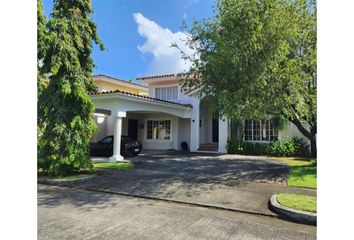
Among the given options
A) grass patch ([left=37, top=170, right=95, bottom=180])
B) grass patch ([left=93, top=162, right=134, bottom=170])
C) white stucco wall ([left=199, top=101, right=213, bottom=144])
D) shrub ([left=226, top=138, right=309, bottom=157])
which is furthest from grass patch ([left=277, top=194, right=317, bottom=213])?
white stucco wall ([left=199, top=101, right=213, bottom=144])

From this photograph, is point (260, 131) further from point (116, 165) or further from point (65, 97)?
point (65, 97)

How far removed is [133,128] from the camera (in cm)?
2430

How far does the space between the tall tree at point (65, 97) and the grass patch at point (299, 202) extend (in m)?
7.99

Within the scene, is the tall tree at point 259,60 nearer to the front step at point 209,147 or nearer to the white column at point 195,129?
the white column at point 195,129

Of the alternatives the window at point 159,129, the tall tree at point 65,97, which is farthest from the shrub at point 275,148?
the tall tree at point 65,97

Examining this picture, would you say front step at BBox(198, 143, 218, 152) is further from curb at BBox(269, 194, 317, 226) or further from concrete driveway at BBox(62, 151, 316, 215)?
curb at BBox(269, 194, 317, 226)

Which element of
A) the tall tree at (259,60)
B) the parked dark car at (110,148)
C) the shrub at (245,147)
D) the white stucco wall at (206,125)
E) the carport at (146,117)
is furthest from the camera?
the white stucco wall at (206,125)

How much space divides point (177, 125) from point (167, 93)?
9.97ft

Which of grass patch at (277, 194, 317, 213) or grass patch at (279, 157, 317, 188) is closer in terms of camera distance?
grass patch at (277, 194, 317, 213)

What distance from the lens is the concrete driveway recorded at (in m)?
7.53

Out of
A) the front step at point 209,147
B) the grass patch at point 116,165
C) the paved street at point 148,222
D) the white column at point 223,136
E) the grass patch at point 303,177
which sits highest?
the white column at point 223,136

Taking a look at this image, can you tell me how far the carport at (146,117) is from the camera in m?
14.8
